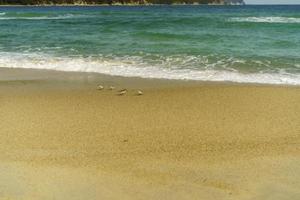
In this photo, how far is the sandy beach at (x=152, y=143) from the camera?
367 centimetres

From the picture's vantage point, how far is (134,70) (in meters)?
9.46

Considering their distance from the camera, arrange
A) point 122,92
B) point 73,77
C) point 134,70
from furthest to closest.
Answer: point 134,70, point 73,77, point 122,92

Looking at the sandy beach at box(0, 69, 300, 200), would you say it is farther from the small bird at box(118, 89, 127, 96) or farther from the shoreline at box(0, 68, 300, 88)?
the shoreline at box(0, 68, 300, 88)

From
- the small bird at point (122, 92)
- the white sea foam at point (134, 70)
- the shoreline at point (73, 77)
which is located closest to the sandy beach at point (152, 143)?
the small bird at point (122, 92)

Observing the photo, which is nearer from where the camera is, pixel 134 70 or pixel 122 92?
pixel 122 92

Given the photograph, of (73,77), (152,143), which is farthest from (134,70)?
(152,143)

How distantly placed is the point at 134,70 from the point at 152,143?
4796 millimetres

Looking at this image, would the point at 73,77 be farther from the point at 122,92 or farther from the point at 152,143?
the point at 152,143

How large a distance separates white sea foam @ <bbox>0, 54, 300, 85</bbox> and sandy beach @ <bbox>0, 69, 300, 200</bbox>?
807 millimetres

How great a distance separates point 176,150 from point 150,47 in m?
9.21

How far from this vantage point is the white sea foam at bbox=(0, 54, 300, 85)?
849 centimetres

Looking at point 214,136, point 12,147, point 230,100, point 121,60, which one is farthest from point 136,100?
point 121,60

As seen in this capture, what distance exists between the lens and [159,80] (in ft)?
27.6

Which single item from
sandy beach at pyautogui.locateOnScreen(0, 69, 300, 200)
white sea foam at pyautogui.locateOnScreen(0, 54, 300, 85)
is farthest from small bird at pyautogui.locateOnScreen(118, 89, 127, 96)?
white sea foam at pyautogui.locateOnScreen(0, 54, 300, 85)
